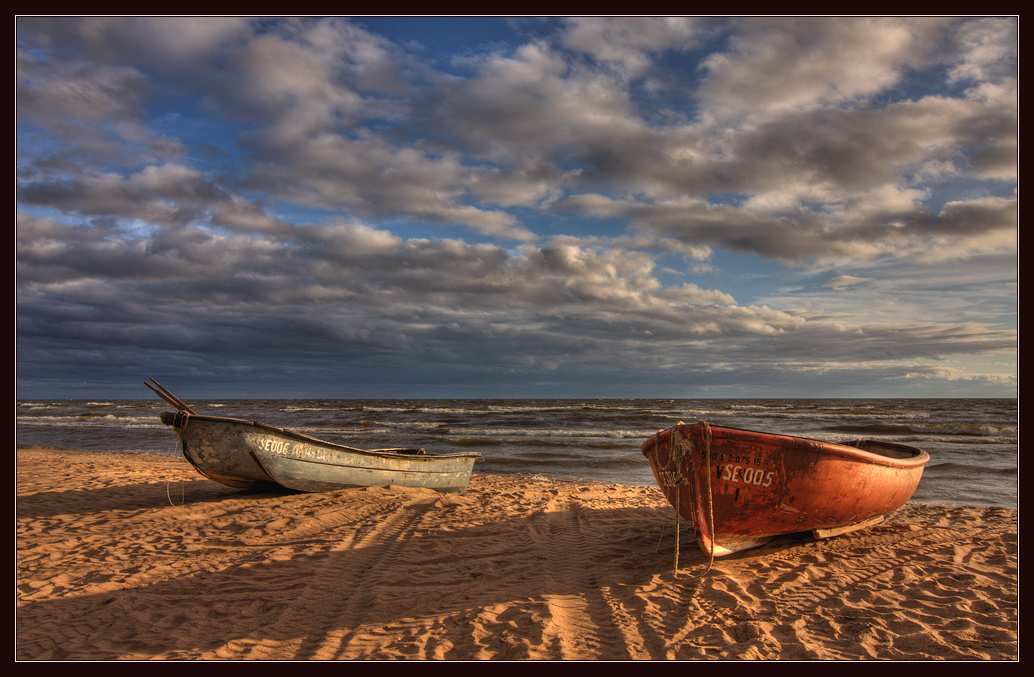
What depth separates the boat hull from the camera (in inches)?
348

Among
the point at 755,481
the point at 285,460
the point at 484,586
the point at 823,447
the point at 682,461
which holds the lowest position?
the point at 484,586

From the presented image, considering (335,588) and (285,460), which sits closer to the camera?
(335,588)

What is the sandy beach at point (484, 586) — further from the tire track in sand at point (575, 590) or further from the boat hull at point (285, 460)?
the boat hull at point (285, 460)

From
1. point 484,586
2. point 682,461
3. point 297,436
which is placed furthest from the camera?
point 297,436

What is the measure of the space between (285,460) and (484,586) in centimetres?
526

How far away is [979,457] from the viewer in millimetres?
17562

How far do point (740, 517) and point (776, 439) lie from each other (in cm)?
96

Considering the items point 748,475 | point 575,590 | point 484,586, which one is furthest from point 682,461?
point 484,586

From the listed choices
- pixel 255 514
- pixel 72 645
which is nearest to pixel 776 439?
pixel 72 645

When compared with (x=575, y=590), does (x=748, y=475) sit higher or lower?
higher

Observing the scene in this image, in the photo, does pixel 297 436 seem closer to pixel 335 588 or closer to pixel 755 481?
pixel 335 588

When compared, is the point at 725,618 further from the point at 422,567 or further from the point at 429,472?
the point at 429,472

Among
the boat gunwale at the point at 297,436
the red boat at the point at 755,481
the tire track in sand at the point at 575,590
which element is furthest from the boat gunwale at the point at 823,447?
the boat gunwale at the point at 297,436

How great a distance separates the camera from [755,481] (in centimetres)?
559
